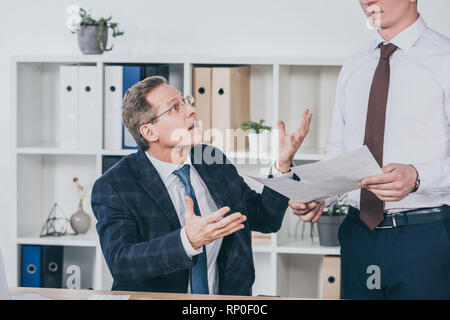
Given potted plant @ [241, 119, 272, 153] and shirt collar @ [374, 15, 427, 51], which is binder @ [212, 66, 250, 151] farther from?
shirt collar @ [374, 15, 427, 51]

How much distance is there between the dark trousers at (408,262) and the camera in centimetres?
163

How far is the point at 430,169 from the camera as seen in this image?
1.52 m

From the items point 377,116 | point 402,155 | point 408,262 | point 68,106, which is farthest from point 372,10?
point 68,106

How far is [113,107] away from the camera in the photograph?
2689 mm

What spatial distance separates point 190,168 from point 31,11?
5.36 feet

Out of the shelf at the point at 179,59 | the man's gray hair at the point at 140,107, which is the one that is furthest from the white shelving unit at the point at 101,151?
the man's gray hair at the point at 140,107

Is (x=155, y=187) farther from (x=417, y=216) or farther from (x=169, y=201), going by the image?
(x=417, y=216)

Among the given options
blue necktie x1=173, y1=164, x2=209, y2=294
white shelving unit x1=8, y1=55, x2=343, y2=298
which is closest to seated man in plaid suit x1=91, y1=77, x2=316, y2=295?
blue necktie x1=173, y1=164, x2=209, y2=294

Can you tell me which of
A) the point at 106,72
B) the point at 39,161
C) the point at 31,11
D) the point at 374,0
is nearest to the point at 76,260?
the point at 39,161

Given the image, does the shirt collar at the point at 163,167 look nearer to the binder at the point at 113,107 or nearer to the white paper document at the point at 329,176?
the white paper document at the point at 329,176

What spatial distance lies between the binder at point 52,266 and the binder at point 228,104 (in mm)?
960

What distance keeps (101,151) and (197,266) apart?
1125 millimetres

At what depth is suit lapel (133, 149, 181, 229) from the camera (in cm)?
168

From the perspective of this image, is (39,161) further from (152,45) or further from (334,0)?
(334,0)
